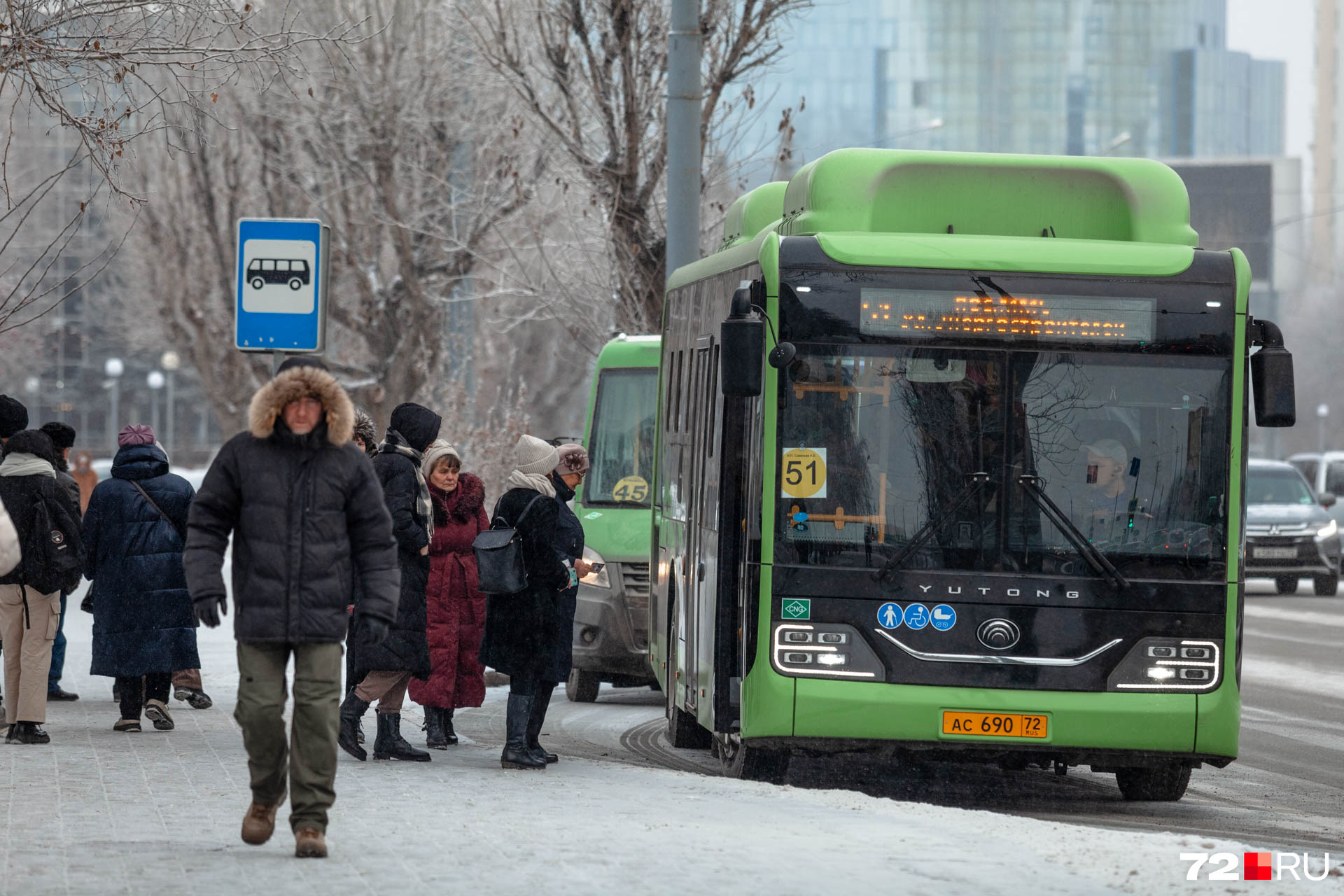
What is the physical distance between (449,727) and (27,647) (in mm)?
2304

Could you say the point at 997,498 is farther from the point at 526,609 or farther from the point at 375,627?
the point at 375,627

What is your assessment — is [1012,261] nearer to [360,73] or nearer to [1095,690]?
[1095,690]

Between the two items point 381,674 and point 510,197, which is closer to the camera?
point 381,674

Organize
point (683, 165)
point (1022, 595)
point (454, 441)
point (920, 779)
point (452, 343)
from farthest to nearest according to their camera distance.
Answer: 1. point (452, 343)
2. point (454, 441)
3. point (683, 165)
4. point (920, 779)
5. point (1022, 595)

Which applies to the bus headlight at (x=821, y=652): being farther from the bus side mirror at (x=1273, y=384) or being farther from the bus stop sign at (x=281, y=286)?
the bus stop sign at (x=281, y=286)

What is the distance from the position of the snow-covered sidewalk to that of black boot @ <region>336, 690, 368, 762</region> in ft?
0.73

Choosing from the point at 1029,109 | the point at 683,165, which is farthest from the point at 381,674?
the point at 1029,109

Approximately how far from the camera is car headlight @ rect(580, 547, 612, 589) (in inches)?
539

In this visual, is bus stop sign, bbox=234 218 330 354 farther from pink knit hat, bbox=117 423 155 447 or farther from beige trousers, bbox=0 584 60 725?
beige trousers, bbox=0 584 60 725

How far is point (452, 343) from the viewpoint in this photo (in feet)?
72.5

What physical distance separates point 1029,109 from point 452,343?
127180mm

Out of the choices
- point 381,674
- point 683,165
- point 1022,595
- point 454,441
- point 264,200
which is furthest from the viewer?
point 264,200

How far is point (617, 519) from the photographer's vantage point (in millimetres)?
14211

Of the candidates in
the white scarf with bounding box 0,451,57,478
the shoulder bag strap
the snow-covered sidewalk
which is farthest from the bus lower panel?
the white scarf with bounding box 0,451,57,478
